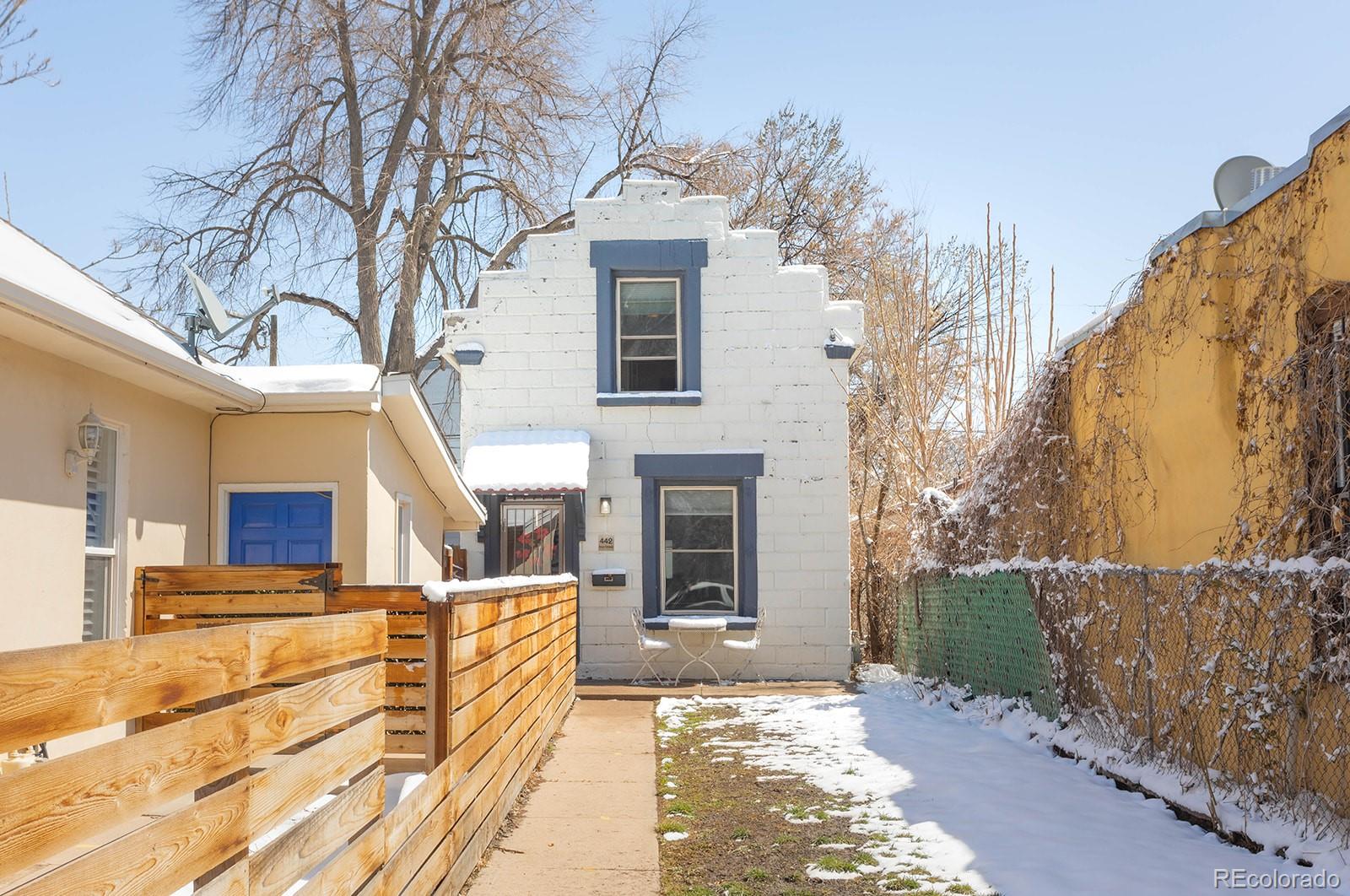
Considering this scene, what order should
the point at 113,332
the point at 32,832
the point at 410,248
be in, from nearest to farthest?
1. the point at 32,832
2. the point at 113,332
3. the point at 410,248

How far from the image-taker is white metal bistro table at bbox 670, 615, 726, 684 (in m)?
13.8

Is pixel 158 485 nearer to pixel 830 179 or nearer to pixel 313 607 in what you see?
pixel 313 607

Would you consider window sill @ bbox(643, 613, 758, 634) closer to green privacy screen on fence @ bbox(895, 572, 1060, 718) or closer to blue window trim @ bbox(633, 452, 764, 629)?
blue window trim @ bbox(633, 452, 764, 629)

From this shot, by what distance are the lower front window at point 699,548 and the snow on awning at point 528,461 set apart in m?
1.33

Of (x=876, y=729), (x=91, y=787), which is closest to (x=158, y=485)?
(x=876, y=729)

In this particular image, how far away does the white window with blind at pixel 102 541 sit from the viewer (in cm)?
719

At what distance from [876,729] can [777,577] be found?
4.49m

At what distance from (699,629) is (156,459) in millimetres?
7328

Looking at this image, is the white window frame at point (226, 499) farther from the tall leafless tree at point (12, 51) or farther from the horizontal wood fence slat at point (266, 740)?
the tall leafless tree at point (12, 51)

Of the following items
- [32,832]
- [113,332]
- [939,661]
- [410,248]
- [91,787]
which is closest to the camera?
[32,832]

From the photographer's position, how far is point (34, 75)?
45.5 ft

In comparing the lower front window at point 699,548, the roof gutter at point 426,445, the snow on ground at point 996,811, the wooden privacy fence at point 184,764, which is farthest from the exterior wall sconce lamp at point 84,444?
the lower front window at point 699,548

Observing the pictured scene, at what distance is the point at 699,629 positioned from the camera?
551 inches

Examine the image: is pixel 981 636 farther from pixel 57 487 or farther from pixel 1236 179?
pixel 57 487
